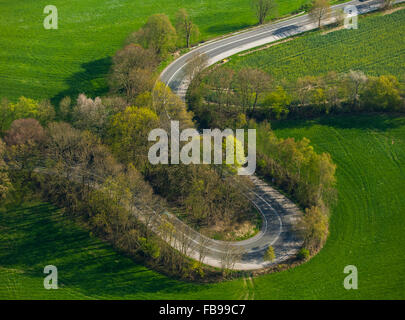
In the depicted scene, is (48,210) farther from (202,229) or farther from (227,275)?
(227,275)

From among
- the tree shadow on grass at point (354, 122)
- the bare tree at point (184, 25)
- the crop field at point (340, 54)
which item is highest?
the bare tree at point (184, 25)

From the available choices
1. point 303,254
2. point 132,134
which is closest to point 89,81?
point 132,134

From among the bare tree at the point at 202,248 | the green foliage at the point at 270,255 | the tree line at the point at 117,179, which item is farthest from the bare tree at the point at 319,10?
the bare tree at the point at 202,248

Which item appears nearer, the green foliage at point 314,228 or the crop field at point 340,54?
the green foliage at point 314,228

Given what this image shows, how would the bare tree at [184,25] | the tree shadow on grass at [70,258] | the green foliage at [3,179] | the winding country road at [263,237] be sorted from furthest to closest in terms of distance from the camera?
the bare tree at [184,25] < the green foliage at [3,179] < the winding country road at [263,237] < the tree shadow on grass at [70,258]

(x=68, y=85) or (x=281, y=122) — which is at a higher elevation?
(x=68, y=85)

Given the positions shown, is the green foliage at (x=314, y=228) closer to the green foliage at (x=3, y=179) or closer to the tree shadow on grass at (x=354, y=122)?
the tree shadow on grass at (x=354, y=122)

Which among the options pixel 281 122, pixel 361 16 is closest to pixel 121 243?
pixel 281 122
